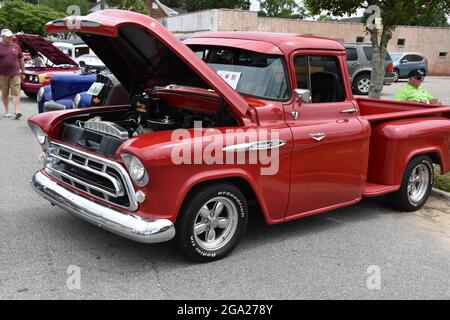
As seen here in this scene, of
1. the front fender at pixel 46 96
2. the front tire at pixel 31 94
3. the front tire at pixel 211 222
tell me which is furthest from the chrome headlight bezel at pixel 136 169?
the front tire at pixel 31 94

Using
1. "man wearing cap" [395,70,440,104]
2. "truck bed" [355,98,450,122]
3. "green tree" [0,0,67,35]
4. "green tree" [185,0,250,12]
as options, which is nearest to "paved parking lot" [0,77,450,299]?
"truck bed" [355,98,450,122]

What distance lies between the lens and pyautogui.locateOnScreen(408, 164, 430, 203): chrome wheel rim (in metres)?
5.96

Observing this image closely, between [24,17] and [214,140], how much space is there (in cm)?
3729

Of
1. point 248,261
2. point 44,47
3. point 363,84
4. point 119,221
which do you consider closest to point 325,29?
point 363,84

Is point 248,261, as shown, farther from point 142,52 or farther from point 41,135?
point 41,135

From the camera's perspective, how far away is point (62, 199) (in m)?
4.23

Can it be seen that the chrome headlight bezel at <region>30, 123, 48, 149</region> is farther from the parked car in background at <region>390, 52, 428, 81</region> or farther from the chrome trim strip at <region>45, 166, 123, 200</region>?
the parked car in background at <region>390, 52, 428, 81</region>

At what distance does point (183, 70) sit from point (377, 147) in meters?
2.32

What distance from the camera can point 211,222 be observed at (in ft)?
13.7

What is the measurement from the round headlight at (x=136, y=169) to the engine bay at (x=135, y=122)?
415mm

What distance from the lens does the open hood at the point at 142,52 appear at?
383cm

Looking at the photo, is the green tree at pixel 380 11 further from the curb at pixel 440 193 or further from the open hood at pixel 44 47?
the open hood at pixel 44 47

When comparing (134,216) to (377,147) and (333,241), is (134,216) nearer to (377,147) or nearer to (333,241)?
(333,241)

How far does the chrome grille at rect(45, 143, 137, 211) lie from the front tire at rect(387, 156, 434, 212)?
332cm
